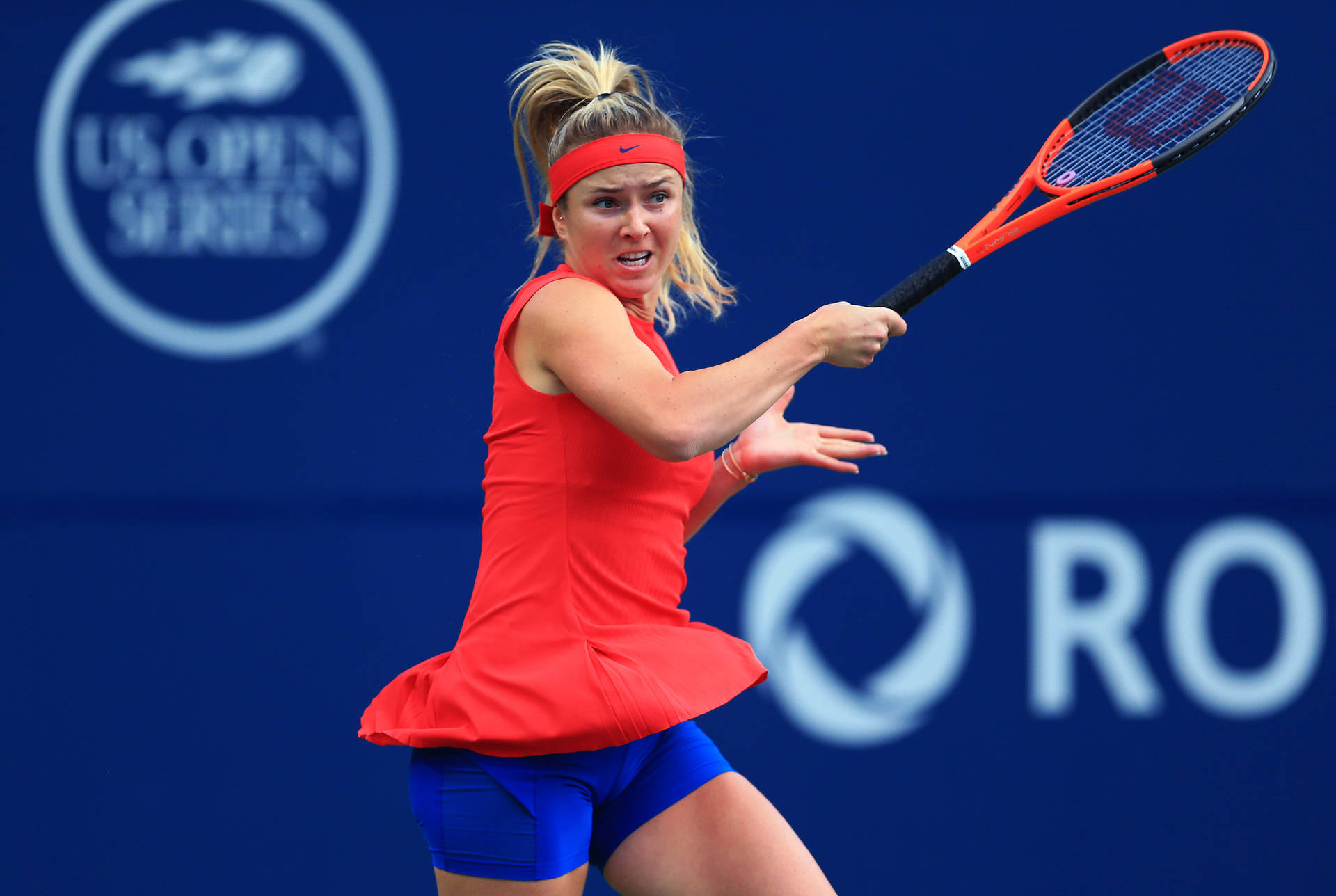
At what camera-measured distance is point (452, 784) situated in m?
1.64

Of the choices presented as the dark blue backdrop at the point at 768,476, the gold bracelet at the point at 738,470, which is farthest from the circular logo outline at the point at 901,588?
the gold bracelet at the point at 738,470

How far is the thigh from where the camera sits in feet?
5.61

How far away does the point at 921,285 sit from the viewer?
70.1 inches

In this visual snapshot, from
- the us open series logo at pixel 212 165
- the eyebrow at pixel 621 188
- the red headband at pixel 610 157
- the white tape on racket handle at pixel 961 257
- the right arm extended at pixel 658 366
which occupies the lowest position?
the right arm extended at pixel 658 366

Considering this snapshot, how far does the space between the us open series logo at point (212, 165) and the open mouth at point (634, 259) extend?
5.09ft

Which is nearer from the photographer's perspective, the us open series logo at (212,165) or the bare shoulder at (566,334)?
the bare shoulder at (566,334)

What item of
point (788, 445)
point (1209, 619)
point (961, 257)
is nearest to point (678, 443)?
point (788, 445)

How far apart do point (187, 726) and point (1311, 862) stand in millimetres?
2713

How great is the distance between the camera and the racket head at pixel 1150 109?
2.11 metres

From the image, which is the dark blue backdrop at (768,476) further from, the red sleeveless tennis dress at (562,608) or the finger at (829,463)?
the red sleeveless tennis dress at (562,608)

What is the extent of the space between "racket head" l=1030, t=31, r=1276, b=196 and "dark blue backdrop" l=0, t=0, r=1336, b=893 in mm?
857

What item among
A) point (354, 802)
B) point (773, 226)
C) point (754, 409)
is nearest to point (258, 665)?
point (354, 802)

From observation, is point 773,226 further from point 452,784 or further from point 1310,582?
point 452,784

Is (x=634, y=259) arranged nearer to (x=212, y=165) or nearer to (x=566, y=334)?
(x=566, y=334)
